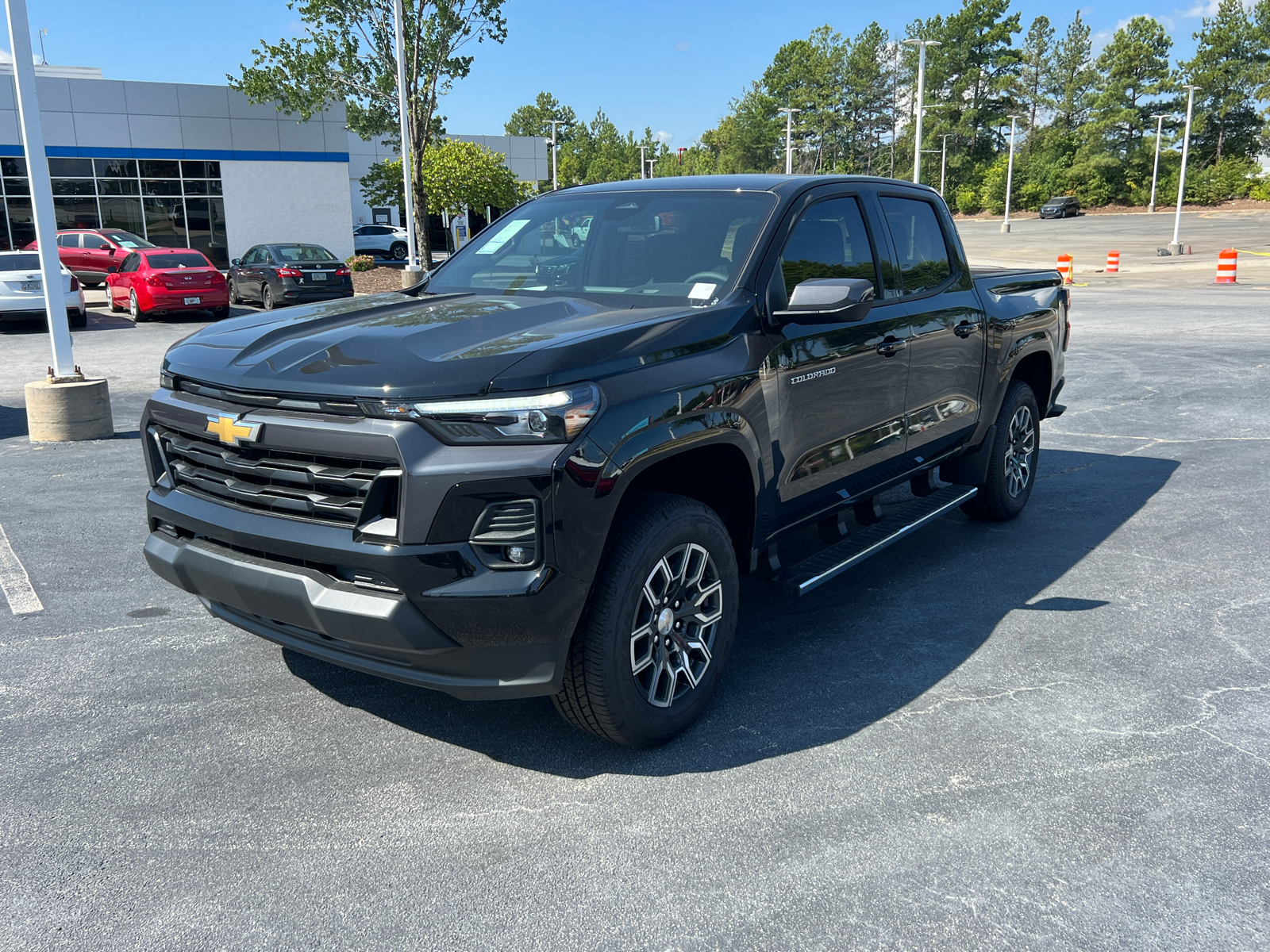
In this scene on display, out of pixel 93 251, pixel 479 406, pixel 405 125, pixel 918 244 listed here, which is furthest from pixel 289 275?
pixel 479 406

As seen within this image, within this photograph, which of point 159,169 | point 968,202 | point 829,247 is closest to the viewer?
point 829,247

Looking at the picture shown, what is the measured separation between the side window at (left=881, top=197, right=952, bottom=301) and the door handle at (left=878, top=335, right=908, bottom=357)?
0.37 meters

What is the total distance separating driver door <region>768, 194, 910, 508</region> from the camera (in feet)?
13.6

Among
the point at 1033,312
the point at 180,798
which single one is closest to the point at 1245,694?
the point at 1033,312

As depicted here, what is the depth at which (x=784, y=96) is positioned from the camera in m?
116

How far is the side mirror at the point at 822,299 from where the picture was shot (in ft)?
12.9

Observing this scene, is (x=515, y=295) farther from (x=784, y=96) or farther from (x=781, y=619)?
(x=784, y=96)

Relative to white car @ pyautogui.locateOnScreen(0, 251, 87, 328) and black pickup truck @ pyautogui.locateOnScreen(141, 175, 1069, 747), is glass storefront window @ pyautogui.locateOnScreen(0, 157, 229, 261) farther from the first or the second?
black pickup truck @ pyautogui.locateOnScreen(141, 175, 1069, 747)

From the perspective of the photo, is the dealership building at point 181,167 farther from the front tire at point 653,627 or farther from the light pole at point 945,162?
the light pole at point 945,162

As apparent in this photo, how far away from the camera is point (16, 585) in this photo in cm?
533

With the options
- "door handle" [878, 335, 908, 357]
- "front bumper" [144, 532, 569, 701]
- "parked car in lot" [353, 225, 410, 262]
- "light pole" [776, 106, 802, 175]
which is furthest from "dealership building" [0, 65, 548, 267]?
"front bumper" [144, 532, 569, 701]

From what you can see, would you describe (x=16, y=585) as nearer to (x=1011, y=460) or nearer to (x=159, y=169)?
(x=1011, y=460)

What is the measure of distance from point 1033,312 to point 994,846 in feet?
13.8

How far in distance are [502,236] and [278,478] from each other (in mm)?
2256
